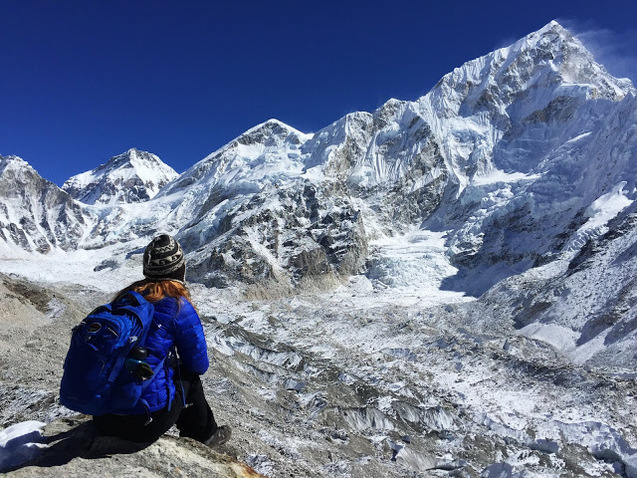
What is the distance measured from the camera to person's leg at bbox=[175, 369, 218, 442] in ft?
14.6

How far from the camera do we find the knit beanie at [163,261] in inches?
171

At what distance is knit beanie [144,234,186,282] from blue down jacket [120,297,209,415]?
439 mm

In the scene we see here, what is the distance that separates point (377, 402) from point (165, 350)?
21.1 m

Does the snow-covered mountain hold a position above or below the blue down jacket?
above

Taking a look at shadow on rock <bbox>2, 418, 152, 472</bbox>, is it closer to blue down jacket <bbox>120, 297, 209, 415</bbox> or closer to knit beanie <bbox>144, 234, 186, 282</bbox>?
blue down jacket <bbox>120, 297, 209, 415</bbox>

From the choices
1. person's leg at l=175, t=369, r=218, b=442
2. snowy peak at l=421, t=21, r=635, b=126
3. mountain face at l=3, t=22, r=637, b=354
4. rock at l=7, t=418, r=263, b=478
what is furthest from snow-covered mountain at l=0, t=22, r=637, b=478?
rock at l=7, t=418, r=263, b=478

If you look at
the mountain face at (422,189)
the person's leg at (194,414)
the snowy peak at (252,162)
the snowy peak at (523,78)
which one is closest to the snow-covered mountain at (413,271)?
the mountain face at (422,189)

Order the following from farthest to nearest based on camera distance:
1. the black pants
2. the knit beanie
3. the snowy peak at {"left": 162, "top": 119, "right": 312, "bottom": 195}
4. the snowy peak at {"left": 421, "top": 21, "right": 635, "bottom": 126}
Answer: the snowy peak at {"left": 421, "top": 21, "right": 635, "bottom": 126} < the snowy peak at {"left": 162, "top": 119, "right": 312, "bottom": 195} < the knit beanie < the black pants

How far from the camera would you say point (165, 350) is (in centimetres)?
393

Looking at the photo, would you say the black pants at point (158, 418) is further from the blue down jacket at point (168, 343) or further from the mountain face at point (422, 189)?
the mountain face at point (422, 189)

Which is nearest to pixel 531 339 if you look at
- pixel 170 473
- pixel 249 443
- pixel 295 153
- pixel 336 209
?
pixel 249 443

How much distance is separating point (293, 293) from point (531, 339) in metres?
39.2

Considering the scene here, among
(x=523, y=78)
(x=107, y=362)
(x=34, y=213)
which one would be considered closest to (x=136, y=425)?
(x=107, y=362)

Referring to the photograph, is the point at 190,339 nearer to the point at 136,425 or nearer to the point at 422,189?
the point at 136,425
